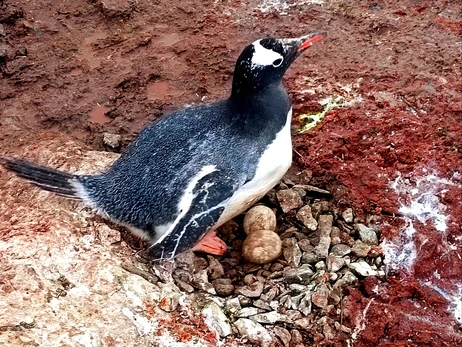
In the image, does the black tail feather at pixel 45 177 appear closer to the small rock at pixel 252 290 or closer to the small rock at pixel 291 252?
the small rock at pixel 252 290

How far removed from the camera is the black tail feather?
239 centimetres

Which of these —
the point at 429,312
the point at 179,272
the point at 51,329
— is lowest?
the point at 429,312

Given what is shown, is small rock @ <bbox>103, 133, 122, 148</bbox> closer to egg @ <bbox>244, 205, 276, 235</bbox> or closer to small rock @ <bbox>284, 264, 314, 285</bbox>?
egg @ <bbox>244, 205, 276, 235</bbox>

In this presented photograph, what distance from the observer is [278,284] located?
234cm

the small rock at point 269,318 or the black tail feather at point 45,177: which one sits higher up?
the black tail feather at point 45,177

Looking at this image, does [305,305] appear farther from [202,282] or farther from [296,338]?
[202,282]

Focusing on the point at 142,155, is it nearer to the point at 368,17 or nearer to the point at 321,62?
the point at 321,62

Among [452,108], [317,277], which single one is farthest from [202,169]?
[452,108]

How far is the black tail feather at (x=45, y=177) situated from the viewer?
239 centimetres

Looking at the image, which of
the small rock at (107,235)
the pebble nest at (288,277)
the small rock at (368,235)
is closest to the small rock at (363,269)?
the pebble nest at (288,277)

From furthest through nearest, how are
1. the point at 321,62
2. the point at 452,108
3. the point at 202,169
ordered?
the point at 321,62, the point at 452,108, the point at 202,169

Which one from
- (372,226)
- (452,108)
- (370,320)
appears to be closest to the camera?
(370,320)

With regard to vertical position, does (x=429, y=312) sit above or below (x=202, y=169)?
below

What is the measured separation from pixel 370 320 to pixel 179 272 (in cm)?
70
